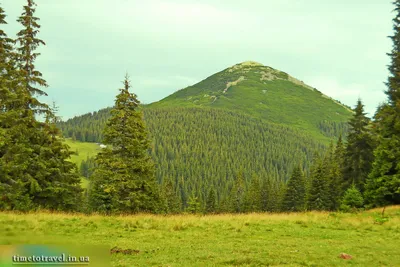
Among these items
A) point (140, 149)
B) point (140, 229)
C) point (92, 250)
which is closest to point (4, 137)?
point (140, 149)

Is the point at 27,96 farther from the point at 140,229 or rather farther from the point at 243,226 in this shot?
the point at 243,226

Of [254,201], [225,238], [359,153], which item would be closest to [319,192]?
[359,153]

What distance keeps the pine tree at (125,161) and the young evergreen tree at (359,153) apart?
26.3 metres

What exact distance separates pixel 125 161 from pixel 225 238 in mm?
15102

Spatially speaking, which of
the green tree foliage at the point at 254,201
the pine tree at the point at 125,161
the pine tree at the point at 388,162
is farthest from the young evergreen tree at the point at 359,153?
the green tree foliage at the point at 254,201

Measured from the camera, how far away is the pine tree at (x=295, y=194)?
2817 inches

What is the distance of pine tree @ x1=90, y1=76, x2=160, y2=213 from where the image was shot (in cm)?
2755

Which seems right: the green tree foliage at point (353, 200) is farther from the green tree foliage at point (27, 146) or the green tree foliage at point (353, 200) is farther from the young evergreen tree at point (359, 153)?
the green tree foliage at point (27, 146)

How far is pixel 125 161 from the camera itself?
28.1 metres

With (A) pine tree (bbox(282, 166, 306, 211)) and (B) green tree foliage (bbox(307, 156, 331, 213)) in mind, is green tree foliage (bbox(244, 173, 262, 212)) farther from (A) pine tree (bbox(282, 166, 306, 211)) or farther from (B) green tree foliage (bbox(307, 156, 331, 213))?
(B) green tree foliage (bbox(307, 156, 331, 213))

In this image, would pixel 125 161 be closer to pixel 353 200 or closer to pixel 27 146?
pixel 27 146

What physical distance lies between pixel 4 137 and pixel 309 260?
2074cm

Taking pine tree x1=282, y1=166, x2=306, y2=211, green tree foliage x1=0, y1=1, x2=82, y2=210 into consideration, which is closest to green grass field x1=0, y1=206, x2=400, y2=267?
green tree foliage x1=0, y1=1, x2=82, y2=210

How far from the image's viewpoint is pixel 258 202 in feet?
282
